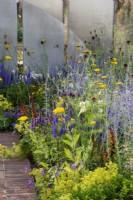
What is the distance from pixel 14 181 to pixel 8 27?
3.98 m

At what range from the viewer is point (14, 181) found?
4297mm

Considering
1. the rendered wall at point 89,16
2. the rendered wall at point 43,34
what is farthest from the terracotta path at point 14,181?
the rendered wall at point 89,16

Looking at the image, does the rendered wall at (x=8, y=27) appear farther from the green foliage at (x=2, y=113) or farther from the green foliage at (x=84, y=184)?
the green foliage at (x=84, y=184)

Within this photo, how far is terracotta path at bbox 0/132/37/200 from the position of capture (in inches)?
156

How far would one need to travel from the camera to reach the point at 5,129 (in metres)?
6.15

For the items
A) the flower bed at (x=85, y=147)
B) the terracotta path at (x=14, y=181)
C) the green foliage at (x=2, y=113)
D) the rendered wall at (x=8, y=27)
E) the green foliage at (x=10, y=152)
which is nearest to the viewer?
the flower bed at (x=85, y=147)

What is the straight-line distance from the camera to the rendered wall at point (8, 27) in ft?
25.2

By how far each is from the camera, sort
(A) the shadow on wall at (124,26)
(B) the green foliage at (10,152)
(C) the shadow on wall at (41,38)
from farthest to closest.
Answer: (A) the shadow on wall at (124,26), (C) the shadow on wall at (41,38), (B) the green foliage at (10,152)

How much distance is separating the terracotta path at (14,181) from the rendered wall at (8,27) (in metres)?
3.15

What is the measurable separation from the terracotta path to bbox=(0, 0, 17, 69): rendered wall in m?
3.15

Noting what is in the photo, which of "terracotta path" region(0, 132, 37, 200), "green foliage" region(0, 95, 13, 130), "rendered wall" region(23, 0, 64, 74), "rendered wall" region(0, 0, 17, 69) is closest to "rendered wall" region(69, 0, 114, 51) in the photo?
"rendered wall" region(23, 0, 64, 74)

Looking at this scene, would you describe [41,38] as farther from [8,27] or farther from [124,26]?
[124,26]

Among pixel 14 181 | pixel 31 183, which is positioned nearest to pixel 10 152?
pixel 14 181

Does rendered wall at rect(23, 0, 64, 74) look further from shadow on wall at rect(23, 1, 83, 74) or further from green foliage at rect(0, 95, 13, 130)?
green foliage at rect(0, 95, 13, 130)
